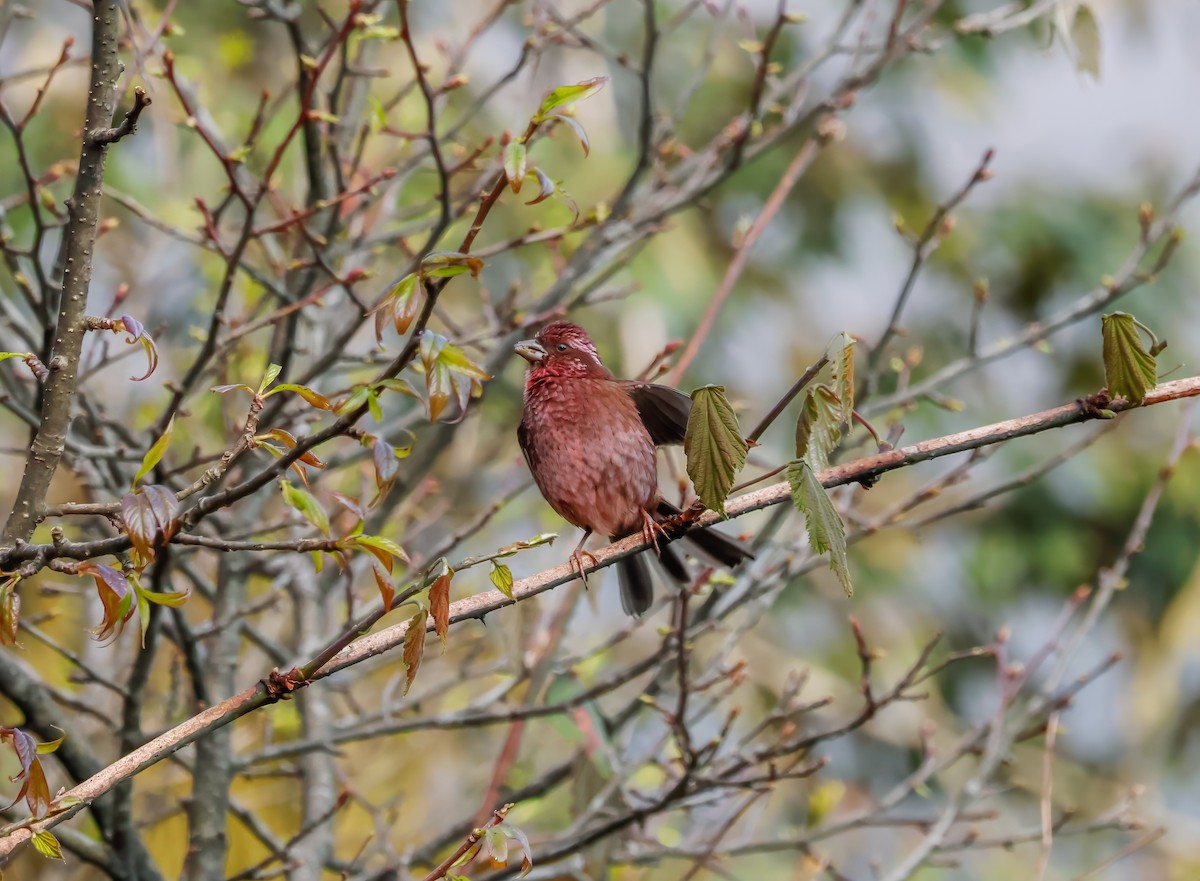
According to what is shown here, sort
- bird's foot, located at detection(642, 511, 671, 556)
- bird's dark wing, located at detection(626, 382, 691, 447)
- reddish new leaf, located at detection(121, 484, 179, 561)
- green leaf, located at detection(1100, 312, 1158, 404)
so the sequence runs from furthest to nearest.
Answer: bird's dark wing, located at detection(626, 382, 691, 447) < bird's foot, located at detection(642, 511, 671, 556) < green leaf, located at detection(1100, 312, 1158, 404) < reddish new leaf, located at detection(121, 484, 179, 561)

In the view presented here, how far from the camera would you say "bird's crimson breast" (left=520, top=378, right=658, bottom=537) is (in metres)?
3.79

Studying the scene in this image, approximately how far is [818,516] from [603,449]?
5.67ft

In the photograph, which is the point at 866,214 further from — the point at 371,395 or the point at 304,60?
the point at 371,395

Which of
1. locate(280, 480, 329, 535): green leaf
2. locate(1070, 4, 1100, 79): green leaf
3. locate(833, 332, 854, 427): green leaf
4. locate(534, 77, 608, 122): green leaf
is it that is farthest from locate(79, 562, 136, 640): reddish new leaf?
locate(1070, 4, 1100, 79): green leaf

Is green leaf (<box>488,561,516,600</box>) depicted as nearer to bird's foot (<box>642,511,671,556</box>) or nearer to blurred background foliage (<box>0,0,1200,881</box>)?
bird's foot (<box>642,511,671,556</box>)

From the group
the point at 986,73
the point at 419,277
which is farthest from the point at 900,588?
the point at 419,277

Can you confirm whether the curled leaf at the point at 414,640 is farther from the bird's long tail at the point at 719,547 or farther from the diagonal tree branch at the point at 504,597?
the bird's long tail at the point at 719,547

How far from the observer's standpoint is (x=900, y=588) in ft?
43.3

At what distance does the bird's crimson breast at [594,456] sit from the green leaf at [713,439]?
5.14 feet

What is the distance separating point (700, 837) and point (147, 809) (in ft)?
8.55

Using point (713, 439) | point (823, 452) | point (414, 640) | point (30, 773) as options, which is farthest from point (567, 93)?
point (30, 773)

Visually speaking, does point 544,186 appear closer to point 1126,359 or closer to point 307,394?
point 307,394

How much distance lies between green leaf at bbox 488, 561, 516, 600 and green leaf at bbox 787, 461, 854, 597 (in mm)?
484

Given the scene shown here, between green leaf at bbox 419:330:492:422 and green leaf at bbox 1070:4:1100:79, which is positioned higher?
green leaf at bbox 1070:4:1100:79
